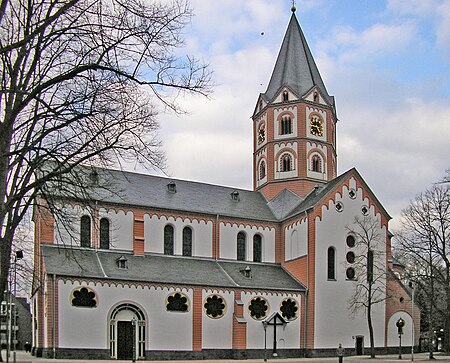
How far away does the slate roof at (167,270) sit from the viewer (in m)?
45.5

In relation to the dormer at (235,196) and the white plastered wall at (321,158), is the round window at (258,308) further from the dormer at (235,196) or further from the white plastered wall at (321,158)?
the white plastered wall at (321,158)

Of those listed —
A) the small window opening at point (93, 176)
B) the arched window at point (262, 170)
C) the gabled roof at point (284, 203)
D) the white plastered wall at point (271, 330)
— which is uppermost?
the arched window at point (262, 170)

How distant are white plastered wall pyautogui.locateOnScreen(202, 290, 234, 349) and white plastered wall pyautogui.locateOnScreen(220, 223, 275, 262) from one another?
6.58 metres

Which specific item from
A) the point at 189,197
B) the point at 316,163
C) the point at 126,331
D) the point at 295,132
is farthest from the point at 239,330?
the point at 295,132

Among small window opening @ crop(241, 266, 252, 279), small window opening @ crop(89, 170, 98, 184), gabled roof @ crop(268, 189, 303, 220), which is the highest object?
gabled roof @ crop(268, 189, 303, 220)

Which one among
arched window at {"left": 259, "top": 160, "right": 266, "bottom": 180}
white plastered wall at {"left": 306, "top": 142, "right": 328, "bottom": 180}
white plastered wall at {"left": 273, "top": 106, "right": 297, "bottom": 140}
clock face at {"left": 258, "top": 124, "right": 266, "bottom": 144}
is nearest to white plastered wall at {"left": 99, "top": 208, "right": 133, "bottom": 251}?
arched window at {"left": 259, "top": 160, "right": 266, "bottom": 180}

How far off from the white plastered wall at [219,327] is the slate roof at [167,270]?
2.63 feet

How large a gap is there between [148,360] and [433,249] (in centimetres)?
2276

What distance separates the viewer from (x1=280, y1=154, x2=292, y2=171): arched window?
61.4 metres

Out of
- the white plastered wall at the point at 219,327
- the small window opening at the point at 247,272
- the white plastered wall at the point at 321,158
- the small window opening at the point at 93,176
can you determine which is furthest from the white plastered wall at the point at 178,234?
the small window opening at the point at 93,176

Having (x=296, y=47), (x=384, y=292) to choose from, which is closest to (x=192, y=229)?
(x=384, y=292)

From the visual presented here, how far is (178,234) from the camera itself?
54219mm

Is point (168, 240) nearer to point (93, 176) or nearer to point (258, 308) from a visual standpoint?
point (258, 308)

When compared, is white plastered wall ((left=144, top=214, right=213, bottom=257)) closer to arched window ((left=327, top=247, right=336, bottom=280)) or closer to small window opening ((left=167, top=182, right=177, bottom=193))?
small window opening ((left=167, top=182, right=177, bottom=193))
